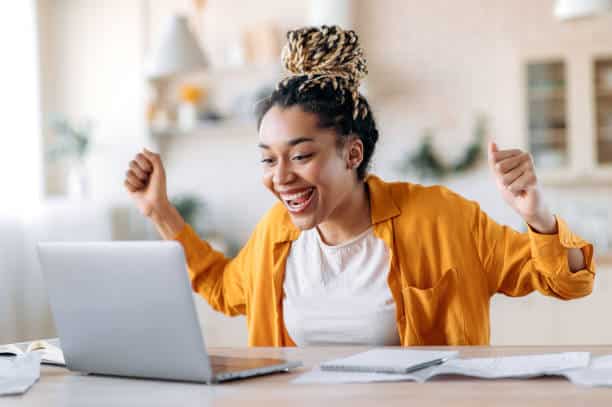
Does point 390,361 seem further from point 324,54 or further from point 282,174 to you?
point 324,54

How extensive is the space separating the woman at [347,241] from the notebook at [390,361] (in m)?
0.36

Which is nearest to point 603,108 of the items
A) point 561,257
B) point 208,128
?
point 208,128

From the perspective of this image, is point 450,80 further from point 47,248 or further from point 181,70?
point 47,248

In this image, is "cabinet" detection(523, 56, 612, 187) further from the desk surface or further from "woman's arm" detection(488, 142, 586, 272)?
the desk surface

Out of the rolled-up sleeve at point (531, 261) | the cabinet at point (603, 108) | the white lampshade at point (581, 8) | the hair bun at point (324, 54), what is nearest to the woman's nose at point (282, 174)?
the hair bun at point (324, 54)

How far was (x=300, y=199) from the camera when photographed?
6.25 ft

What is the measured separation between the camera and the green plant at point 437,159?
4594 mm

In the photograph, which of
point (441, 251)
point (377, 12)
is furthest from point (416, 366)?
point (377, 12)

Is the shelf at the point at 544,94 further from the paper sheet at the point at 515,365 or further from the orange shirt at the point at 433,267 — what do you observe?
the paper sheet at the point at 515,365

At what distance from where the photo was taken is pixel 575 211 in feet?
14.9

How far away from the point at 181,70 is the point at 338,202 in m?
2.59

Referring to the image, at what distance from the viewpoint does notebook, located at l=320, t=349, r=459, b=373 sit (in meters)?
1.41

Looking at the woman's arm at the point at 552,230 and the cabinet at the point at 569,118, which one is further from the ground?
the cabinet at the point at 569,118

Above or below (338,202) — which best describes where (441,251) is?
below
